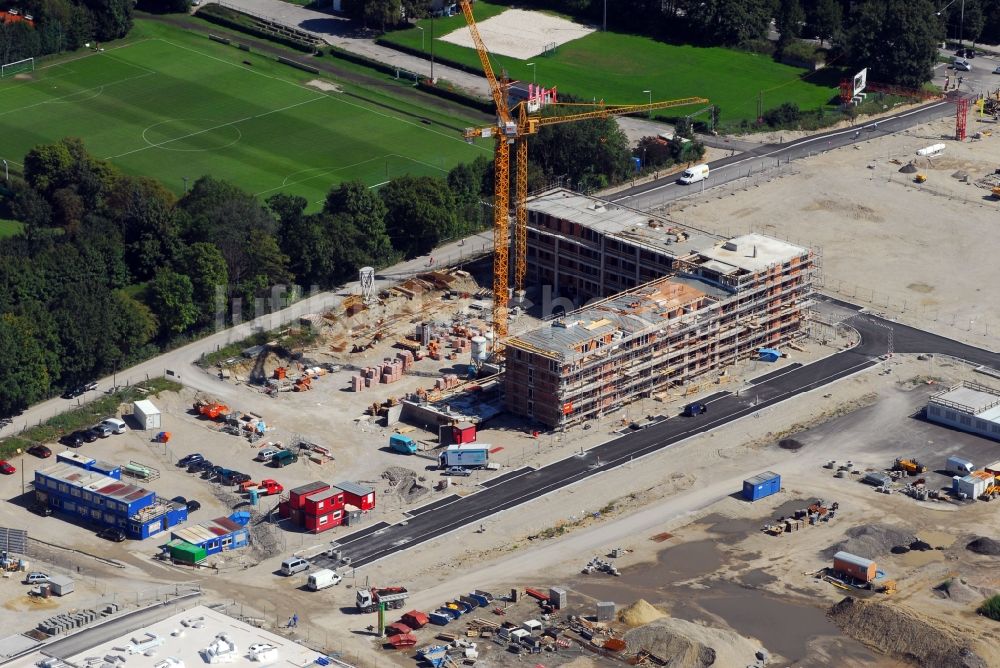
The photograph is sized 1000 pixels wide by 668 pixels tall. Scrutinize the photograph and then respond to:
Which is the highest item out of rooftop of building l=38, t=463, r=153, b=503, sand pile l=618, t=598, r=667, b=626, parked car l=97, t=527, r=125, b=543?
rooftop of building l=38, t=463, r=153, b=503

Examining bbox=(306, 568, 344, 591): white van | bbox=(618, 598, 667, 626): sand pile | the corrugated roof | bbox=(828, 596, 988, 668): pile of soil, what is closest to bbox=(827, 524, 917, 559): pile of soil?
bbox=(828, 596, 988, 668): pile of soil

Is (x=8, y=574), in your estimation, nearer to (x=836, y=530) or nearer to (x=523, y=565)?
(x=523, y=565)

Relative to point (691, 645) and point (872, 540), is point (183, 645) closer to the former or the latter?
point (691, 645)

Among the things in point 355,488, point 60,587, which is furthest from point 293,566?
point 60,587

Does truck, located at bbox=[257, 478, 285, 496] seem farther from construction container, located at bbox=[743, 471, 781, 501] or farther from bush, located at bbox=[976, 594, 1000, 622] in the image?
bush, located at bbox=[976, 594, 1000, 622]

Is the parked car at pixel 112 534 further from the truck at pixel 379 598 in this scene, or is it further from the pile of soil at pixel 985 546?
the pile of soil at pixel 985 546

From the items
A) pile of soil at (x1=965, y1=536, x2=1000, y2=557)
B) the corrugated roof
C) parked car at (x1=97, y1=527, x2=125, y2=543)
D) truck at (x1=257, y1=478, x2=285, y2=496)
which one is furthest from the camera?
truck at (x1=257, y1=478, x2=285, y2=496)
